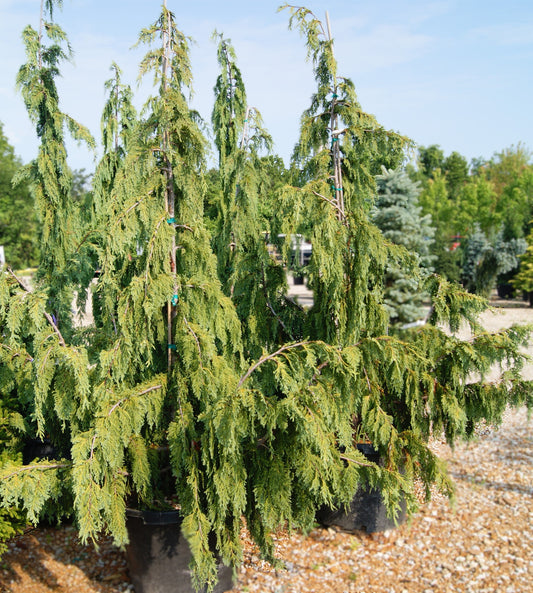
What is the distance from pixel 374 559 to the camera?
378 cm

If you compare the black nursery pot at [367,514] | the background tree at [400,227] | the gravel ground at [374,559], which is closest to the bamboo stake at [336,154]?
the gravel ground at [374,559]

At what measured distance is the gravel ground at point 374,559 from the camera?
345 cm

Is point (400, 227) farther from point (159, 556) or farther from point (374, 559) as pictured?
point (159, 556)

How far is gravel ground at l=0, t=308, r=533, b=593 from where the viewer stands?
345 centimetres

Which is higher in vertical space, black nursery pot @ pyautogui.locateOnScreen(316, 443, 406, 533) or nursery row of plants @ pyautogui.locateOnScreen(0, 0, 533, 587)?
nursery row of plants @ pyautogui.locateOnScreen(0, 0, 533, 587)

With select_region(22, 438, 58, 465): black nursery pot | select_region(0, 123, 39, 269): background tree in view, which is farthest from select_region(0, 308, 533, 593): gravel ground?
select_region(0, 123, 39, 269): background tree

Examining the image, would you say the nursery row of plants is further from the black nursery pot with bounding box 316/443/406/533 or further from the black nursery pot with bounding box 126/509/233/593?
the black nursery pot with bounding box 316/443/406/533

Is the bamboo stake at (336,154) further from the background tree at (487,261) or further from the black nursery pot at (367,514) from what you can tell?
the background tree at (487,261)

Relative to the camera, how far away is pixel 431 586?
3.42 meters

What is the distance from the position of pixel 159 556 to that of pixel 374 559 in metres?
1.55

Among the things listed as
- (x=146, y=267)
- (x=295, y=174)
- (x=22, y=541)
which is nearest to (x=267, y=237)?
(x=295, y=174)

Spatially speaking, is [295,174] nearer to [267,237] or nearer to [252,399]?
[267,237]

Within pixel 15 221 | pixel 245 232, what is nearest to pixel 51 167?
pixel 245 232

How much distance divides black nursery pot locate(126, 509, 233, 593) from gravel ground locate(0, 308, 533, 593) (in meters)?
0.31
